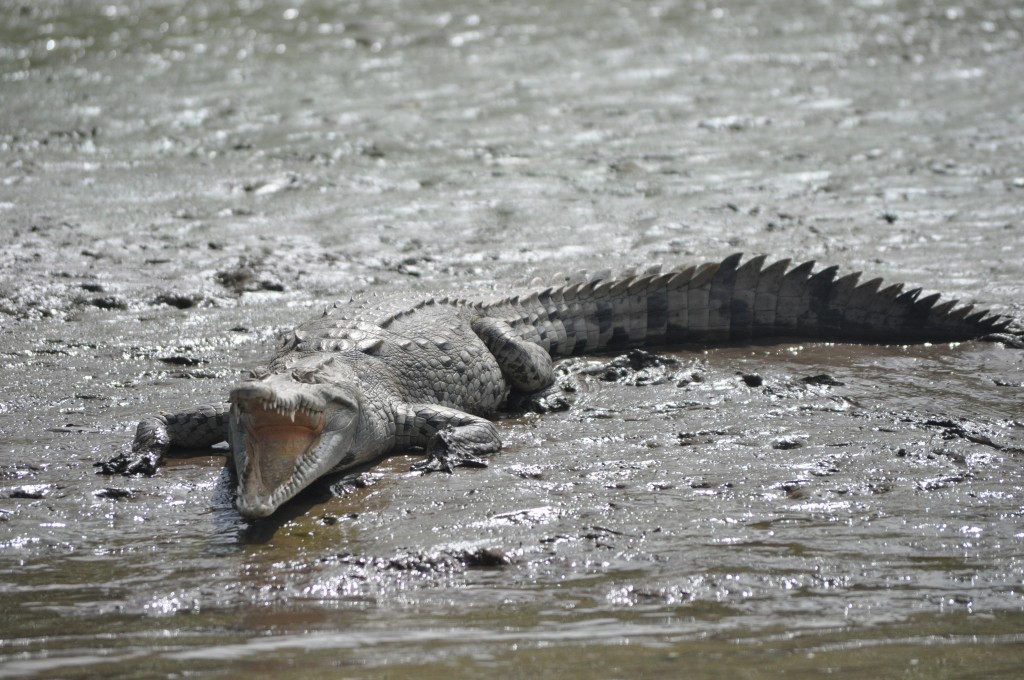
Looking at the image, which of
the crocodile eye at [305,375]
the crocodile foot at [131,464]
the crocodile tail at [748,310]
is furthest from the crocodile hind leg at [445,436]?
the crocodile tail at [748,310]

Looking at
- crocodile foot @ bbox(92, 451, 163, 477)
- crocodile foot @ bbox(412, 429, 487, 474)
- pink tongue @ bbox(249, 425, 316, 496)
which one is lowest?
crocodile foot @ bbox(412, 429, 487, 474)

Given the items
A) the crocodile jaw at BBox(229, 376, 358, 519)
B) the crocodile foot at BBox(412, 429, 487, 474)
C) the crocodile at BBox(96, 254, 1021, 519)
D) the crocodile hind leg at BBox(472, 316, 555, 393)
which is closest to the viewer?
the crocodile jaw at BBox(229, 376, 358, 519)

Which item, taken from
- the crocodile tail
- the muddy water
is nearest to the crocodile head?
the muddy water

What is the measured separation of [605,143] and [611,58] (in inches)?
105

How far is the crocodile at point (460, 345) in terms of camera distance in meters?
4.79

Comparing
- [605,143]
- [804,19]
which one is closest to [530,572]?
[605,143]

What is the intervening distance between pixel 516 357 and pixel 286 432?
1.56 metres

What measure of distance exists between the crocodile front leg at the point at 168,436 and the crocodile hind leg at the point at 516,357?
4.52 ft

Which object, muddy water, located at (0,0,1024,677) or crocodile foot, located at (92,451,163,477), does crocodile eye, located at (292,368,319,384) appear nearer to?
muddy water, located at (0,0,1024,677)

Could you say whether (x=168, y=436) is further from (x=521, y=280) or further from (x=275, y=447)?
(x=521, y=280)

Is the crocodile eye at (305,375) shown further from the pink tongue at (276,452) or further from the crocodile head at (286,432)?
the pink tongue at (276,452)

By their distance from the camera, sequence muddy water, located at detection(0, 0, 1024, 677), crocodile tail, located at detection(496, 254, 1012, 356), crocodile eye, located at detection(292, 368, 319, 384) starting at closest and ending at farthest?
muddy water, located at detection(0, 0, 1024, 677), crocodile eye, located at detection(292, 368, 319, 384), crocodile tail, located at detection(496, 254, 1012, 356)

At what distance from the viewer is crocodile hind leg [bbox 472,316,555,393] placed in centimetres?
604

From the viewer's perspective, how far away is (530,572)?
4.21 meters
